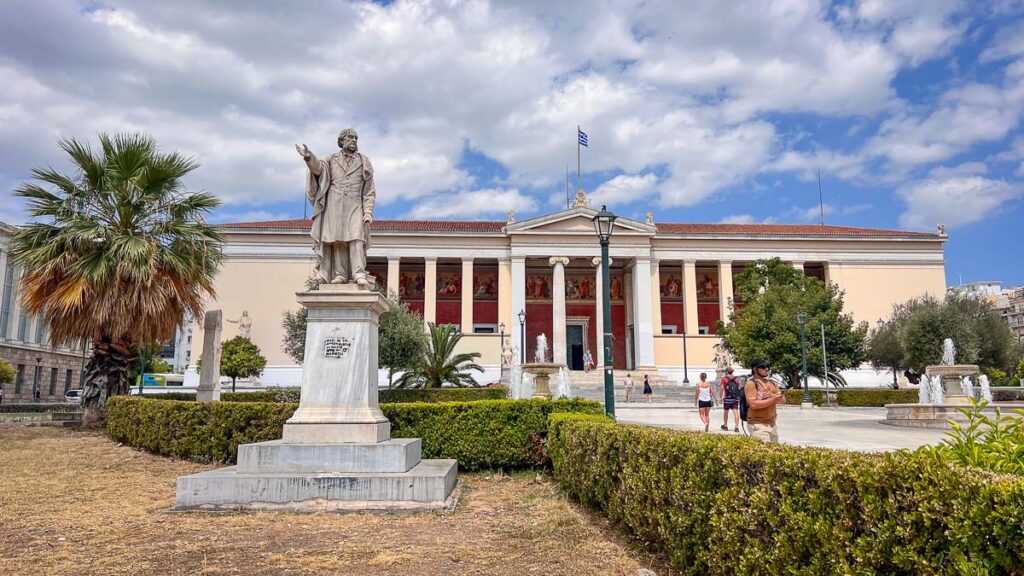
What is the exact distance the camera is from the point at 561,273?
4244 centimetres

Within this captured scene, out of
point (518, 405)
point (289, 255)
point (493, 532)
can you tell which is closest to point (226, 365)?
point (289, 255)

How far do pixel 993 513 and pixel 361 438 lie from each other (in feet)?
20.4

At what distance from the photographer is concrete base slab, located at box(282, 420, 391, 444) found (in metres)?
7.22

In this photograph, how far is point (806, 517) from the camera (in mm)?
3053

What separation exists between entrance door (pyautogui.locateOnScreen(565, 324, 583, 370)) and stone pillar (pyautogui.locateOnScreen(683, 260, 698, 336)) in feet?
26.4

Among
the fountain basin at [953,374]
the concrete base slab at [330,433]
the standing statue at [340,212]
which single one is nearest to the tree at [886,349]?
the fountain basin at [953,374]

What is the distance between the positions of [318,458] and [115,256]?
10393 mm

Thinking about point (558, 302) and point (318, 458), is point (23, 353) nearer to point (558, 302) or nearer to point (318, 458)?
point (558, 302)

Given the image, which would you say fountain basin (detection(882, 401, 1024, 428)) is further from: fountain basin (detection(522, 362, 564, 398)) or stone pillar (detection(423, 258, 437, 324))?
stone pillar (detection(423, 258, 437, 324))

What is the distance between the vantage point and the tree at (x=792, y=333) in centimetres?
3138

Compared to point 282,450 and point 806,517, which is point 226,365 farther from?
point 806,517

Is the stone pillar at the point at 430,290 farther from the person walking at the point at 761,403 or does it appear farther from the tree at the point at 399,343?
the person walking at the point at 761,403

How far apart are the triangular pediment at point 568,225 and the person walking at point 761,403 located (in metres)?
36.3

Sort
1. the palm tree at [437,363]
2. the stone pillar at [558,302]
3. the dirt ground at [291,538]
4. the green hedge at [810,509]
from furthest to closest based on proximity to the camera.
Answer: the stone pillar at [558,302], the palm tree at [437,363], the dirt ground at [291,538], the green hedge at [810,509]
